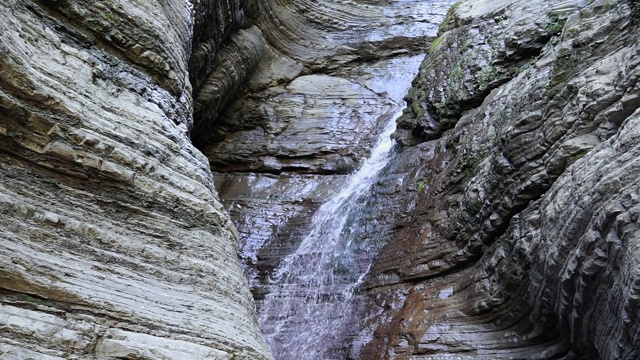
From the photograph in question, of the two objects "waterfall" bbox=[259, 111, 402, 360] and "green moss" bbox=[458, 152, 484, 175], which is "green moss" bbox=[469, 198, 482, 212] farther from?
"waterfall" bbox=[259, 111, 402, 360]

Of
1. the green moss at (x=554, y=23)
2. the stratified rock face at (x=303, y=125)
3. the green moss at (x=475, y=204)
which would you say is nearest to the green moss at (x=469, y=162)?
the green moss at (x=475, y=204)

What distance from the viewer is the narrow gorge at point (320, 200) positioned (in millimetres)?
4355

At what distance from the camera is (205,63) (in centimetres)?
1087

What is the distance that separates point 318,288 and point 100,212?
4.46 meters

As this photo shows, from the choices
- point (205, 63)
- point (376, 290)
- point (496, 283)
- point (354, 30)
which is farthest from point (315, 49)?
point (496, 283)

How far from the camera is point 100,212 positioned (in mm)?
4785

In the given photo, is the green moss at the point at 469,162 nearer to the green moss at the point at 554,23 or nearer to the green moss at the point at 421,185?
Answer: the green moss at the point at 421,185

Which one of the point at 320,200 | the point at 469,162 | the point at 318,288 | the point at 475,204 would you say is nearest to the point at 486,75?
the point at 469,162

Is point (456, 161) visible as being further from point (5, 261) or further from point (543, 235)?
point (5, 261)

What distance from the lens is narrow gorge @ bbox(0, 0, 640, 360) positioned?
4.36 metres

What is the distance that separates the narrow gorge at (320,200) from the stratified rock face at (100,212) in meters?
0.02

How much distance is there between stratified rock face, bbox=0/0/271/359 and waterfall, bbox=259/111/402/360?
8.16ft

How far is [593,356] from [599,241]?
123 cm

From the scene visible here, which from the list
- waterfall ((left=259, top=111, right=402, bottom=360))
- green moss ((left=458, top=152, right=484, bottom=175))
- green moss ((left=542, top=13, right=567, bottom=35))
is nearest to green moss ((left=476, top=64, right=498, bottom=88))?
green moss ((left=542, top=13, right=567, bottom=35))
